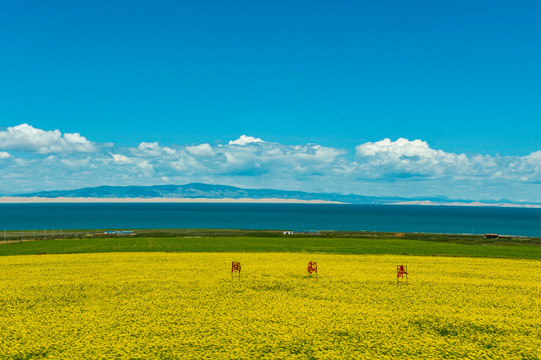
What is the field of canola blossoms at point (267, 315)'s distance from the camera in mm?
12836

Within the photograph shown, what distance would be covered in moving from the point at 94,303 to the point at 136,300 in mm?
1908

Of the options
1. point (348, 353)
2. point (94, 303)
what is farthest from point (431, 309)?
point (94, 303)

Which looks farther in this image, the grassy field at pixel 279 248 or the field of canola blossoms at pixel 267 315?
the grassy field at pixel 279 248

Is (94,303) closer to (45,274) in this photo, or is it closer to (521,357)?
(45,274)

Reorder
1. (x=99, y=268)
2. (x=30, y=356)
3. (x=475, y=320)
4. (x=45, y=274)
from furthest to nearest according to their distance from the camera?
(x=99, y=268) < (x=45, y=274) < (x=475, y=320) < (x=30, y=356)

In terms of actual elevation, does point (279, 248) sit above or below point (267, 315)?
below

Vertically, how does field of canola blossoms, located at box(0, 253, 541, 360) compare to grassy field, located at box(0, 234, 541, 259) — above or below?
above

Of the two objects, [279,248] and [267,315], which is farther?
[279,248]

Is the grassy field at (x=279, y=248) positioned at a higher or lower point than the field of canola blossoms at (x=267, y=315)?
lower

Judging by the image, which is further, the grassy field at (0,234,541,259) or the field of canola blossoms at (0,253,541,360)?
the grassy field at (0,234,541,259)

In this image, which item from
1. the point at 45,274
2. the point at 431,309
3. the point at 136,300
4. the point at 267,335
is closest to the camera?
the point at 267,335

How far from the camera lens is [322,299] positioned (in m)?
19.4

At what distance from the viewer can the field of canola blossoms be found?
12836 mm

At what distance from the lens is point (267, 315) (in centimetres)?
1644
